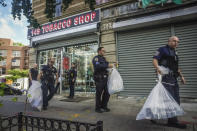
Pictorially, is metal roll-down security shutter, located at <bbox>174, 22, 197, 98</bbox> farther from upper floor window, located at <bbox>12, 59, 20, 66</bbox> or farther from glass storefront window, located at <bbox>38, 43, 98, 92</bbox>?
upper floor window, located at <bbox>12, 59, 20, 66</bbox>

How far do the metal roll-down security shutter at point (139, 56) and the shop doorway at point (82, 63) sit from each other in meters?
2.21

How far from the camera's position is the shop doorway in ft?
28.5

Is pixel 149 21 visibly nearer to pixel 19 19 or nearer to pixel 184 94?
pixel 184 94

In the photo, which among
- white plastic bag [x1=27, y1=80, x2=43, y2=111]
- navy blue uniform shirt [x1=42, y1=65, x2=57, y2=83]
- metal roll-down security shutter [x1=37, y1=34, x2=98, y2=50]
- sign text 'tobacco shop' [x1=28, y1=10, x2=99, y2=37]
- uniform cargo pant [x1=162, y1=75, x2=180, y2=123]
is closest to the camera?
uniform cargo pant [x1=162, y1=75, x2=180, y2=123]

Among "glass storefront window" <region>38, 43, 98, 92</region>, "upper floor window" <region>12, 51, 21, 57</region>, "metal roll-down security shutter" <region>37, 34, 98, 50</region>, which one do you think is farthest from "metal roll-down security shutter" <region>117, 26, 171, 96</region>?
"upper floor window" <region>12, 51, 21, 57</region>

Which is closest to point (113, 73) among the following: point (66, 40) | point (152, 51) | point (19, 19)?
point (19, 19)

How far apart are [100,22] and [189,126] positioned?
654 centimetres

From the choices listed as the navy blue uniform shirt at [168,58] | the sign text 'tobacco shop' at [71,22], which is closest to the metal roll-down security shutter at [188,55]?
the navy blue uniform shirt at [168,58]

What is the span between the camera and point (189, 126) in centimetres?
282

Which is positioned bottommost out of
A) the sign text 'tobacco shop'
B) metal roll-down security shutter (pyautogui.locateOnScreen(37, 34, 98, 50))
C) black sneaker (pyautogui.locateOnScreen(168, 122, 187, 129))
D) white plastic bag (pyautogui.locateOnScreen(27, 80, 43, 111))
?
black sneaker (pyautogui.locateOnScreen(168, 122, 187, 129))

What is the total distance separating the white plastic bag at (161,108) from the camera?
2512 millimetres

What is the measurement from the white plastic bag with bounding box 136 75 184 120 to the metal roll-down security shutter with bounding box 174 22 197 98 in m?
3.77

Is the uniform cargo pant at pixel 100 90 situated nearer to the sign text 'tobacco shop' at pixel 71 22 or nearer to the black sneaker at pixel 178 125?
the black sneaker at pixel 178 125

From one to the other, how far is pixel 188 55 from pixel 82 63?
6070mm
